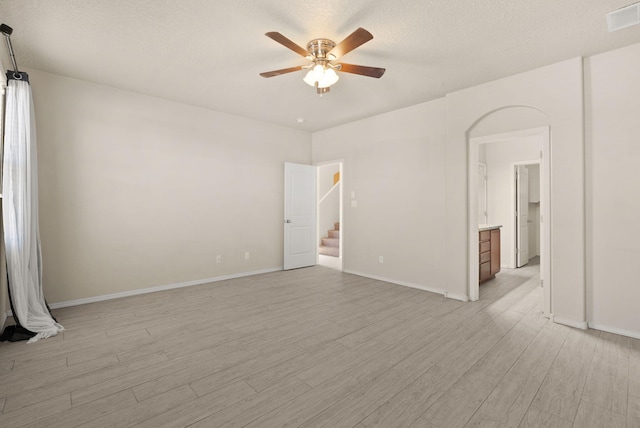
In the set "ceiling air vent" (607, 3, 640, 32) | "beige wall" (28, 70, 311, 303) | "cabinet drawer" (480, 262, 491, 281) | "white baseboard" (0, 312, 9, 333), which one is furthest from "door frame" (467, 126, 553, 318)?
"white baseboard" (0, 312, 9, 333)

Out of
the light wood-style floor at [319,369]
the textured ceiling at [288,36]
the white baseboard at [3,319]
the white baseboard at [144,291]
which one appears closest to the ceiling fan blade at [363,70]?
the textured ceiling at [288,36]

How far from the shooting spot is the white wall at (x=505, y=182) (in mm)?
6027

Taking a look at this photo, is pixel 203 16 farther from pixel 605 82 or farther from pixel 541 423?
pixel 605 82

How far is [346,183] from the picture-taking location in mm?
5754

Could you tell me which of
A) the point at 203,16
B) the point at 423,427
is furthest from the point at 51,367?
the point at 203,16

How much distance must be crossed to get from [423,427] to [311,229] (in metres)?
4.83

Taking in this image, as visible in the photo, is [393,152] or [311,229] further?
[311,229]

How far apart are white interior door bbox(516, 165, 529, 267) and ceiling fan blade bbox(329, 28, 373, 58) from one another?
5.45 metres

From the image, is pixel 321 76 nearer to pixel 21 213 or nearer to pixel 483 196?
pixel 21 213

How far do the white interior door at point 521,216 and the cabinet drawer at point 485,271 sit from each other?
1.61 m

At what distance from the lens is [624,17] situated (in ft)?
7.95

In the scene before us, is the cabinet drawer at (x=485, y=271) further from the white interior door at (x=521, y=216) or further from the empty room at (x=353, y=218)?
the white interior door at (x=521, y=216)

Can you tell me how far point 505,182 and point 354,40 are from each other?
5446 millimetres

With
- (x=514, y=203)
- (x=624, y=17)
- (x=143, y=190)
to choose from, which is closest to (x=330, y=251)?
(x=514, y=203)
